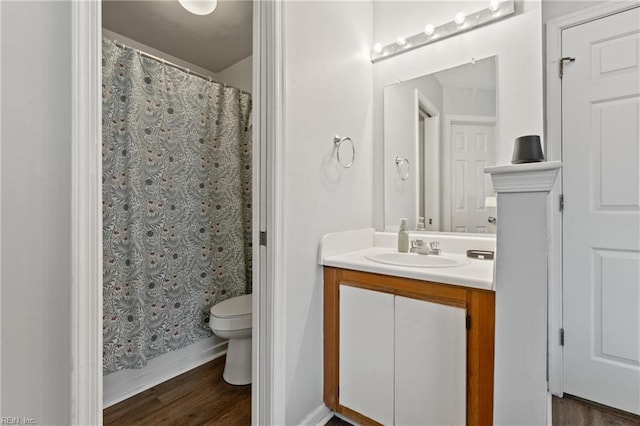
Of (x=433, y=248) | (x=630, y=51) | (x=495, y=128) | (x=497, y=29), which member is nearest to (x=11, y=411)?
(x=433, y=248)

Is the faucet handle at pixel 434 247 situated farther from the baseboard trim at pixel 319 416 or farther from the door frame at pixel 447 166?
the baseboard trim at pixel 319 416

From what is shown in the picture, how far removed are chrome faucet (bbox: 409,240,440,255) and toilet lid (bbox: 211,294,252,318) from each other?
112cm

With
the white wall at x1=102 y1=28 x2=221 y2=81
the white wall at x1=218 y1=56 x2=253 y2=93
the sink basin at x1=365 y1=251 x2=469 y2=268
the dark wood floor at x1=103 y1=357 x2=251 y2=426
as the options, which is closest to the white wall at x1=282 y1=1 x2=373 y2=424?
the sink basin at x1=365 y1=251 x2=469 y2=268

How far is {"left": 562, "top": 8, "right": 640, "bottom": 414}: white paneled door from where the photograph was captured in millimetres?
1520

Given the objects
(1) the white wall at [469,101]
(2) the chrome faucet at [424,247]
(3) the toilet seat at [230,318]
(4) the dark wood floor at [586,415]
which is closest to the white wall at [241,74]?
(1) the white wall at [469,101]

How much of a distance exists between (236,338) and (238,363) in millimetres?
164

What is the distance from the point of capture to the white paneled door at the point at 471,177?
5.27 ft

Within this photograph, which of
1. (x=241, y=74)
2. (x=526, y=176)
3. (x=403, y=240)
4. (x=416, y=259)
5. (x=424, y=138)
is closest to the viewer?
(x=526, y=176)

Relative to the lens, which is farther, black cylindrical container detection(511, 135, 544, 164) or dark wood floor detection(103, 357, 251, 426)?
dark wood floor detection(103, 357, 251, 426)

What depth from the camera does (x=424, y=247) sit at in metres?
1.65

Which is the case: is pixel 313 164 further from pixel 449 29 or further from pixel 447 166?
pixel 449 29

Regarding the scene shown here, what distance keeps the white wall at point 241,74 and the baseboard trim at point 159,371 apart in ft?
7.29

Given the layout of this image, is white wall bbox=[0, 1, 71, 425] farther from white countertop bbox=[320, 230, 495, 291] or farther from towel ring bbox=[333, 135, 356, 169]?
towel ring bbox=[333, 135, 356, 169]

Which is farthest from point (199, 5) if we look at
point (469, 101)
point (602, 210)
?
point (602, 210)
